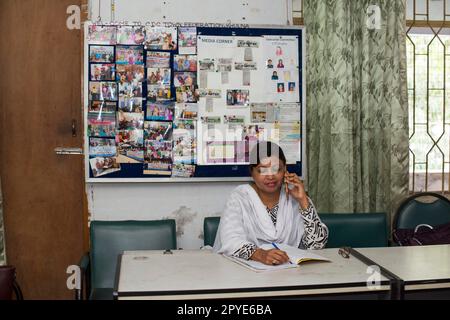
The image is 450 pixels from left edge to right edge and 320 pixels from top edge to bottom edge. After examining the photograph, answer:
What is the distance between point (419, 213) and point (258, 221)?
1.14 m

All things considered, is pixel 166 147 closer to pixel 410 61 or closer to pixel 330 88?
pixel 330 88

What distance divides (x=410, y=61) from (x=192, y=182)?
5.49ft

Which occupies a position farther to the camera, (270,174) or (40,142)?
(40,142)

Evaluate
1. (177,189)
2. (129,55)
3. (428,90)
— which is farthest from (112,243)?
(428,90)

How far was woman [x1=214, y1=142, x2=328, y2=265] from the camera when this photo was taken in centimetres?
277

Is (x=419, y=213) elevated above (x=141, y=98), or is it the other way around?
(x=141, y=98)

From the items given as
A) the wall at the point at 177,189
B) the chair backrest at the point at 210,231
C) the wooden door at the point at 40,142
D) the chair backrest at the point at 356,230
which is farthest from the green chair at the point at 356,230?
the wooden door at the point at 40,142

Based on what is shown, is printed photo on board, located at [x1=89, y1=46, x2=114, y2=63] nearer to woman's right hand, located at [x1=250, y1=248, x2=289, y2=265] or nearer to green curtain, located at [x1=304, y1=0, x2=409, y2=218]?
green curtain, located at [x1=304, y1=0, x2=409, y2=218]

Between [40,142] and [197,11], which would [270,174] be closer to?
[197,11]

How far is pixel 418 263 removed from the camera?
2449 millimetres

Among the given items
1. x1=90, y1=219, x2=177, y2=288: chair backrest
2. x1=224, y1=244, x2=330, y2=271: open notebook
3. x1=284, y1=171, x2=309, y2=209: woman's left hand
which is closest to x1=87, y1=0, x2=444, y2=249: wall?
x1=90, y1=219, x2=177, y2=288: chair backrest

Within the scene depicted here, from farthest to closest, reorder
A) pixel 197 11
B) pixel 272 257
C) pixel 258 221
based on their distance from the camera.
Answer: pixel 197 11
pixel 258 221
pixel 272 257

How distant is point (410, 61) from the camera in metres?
3.81
